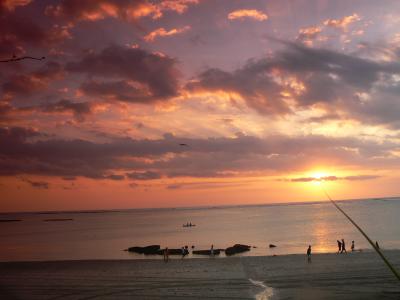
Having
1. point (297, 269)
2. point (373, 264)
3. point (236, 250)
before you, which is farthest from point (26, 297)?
point (236, 250)

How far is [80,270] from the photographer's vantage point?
38938mm

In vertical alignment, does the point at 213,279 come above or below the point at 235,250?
above

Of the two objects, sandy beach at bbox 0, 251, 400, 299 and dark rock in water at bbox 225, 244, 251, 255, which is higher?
sandy beach at bbox 0, 251, 400, 299

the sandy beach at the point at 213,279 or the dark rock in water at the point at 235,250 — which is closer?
the sandy beach at the point at 213,279

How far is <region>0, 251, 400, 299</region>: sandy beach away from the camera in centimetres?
2541

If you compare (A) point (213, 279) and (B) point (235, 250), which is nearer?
(A) point (213, 279)

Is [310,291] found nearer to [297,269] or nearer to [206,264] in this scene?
[297,269]

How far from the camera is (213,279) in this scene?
30547 millimetres

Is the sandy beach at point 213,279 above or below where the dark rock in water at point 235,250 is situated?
above

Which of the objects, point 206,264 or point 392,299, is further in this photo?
point 206,264

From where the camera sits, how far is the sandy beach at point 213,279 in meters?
25.4

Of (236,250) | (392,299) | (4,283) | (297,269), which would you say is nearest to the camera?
(392,299)

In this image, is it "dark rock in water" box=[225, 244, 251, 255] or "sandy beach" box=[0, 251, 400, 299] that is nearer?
"sandy beach" box=[0, 251, 400, 299]

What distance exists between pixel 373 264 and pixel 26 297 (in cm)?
2681
